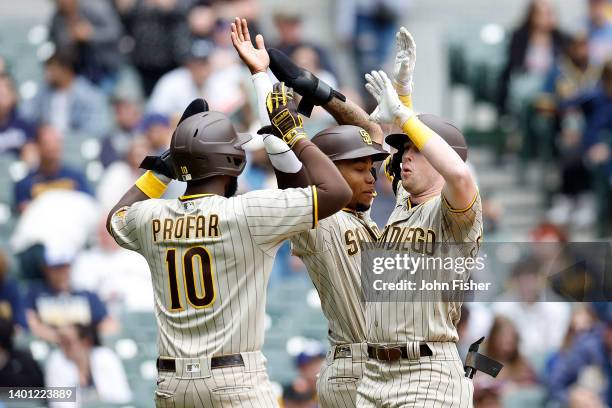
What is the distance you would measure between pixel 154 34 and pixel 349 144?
6985 millimetres

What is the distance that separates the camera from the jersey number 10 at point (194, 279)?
5309 millimetres

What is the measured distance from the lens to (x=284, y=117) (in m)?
5.43

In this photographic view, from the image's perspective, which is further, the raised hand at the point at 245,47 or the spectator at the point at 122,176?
the spectator at the point at 122,176

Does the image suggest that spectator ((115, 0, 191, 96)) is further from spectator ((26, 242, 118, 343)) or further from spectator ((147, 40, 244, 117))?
spectator ((26, 242, 118, 343))

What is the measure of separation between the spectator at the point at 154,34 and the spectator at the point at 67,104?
0.49m

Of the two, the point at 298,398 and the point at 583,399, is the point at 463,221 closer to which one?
the point at 298,398

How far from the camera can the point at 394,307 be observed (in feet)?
18.2

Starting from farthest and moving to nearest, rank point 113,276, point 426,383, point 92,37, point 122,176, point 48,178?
point 92,37, point 48,178, point 122,176, point 113,276, point 426,383

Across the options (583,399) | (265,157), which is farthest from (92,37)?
(583,399)

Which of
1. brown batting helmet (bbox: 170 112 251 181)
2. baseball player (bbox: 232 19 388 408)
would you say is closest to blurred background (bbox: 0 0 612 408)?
baseball player (bbox: 232 19 388 408)

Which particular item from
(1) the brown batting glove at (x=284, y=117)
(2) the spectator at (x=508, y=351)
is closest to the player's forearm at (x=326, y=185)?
(1) the brown batting glove at (x=284, y=117)

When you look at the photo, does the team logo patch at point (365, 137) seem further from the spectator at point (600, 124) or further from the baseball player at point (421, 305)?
the spectator at point (600, 124)

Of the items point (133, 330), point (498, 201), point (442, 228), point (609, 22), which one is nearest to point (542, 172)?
point (498, 201)

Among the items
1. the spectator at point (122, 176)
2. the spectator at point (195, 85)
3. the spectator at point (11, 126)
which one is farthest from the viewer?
the spectator at point (11, 126)
